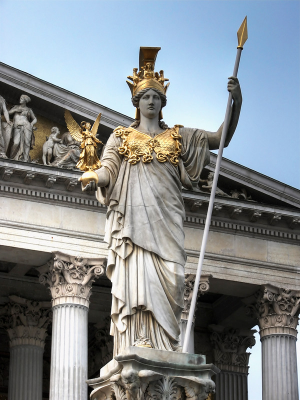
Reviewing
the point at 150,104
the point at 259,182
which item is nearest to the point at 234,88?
the point at 150,104

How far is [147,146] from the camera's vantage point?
1165 centimetres

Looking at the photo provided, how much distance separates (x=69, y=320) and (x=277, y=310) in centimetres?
720

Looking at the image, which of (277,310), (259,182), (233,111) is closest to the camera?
(233,111)

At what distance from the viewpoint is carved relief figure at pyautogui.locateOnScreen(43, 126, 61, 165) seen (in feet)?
112

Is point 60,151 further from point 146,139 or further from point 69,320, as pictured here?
point 146,139

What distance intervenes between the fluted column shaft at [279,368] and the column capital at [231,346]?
4.28 metres

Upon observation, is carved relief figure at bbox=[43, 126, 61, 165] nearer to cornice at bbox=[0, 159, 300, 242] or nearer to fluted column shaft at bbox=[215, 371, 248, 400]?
cornice at bbox=[0, 159, 300, 242]

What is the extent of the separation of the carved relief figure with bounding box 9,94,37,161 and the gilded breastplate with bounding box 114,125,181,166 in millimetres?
21825

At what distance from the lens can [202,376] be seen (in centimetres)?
1055

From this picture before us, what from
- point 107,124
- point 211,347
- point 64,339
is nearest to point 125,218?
point 64,339

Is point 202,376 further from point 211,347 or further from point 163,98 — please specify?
point 211,347

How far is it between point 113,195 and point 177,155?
0.83 metres

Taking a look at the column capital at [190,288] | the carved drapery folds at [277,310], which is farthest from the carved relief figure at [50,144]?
the carved drapery folds at [277,310]

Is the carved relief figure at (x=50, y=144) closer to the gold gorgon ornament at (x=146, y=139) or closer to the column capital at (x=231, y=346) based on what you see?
the column capital at (x=231, y=346)
